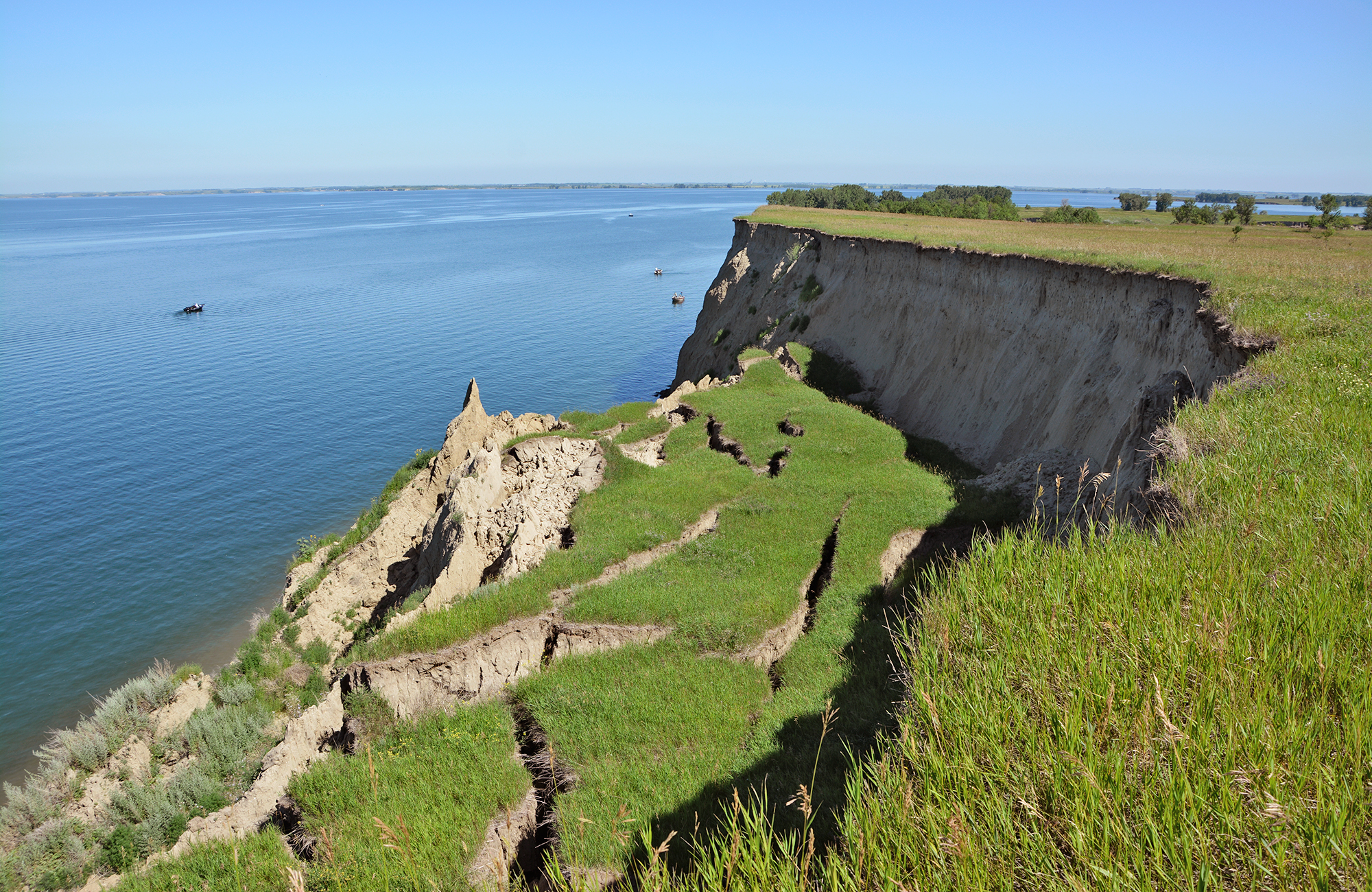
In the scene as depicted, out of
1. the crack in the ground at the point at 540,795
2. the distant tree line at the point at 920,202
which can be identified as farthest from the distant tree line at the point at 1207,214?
the crack in the ground at the point at 540,795

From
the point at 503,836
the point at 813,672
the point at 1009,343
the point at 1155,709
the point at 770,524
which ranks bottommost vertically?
the point at 813,672

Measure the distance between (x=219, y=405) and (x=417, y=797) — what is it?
153 ft

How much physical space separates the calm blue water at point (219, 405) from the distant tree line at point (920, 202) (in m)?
19.3

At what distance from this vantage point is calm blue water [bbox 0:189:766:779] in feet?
82.9

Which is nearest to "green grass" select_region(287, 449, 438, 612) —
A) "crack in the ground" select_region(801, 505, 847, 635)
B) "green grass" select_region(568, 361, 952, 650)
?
"green grass" select_region(568, 361, 952, 650)

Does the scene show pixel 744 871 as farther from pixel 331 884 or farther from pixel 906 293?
pixel 906 293

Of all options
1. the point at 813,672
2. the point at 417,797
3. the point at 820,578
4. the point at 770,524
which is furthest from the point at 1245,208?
the point at 417,797

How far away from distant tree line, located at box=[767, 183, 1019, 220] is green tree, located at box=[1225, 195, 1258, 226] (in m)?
17.7

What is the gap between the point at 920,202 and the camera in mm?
71938

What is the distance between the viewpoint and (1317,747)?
12.3 ft

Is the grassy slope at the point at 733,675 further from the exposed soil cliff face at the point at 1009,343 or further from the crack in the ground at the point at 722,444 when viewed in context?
the exposed soil cliff face at the point at 1009,343

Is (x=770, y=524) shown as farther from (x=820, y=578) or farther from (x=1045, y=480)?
(x=1045, y=480)

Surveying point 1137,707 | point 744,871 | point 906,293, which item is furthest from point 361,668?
point 906,293

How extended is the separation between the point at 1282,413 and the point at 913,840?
845 cm
